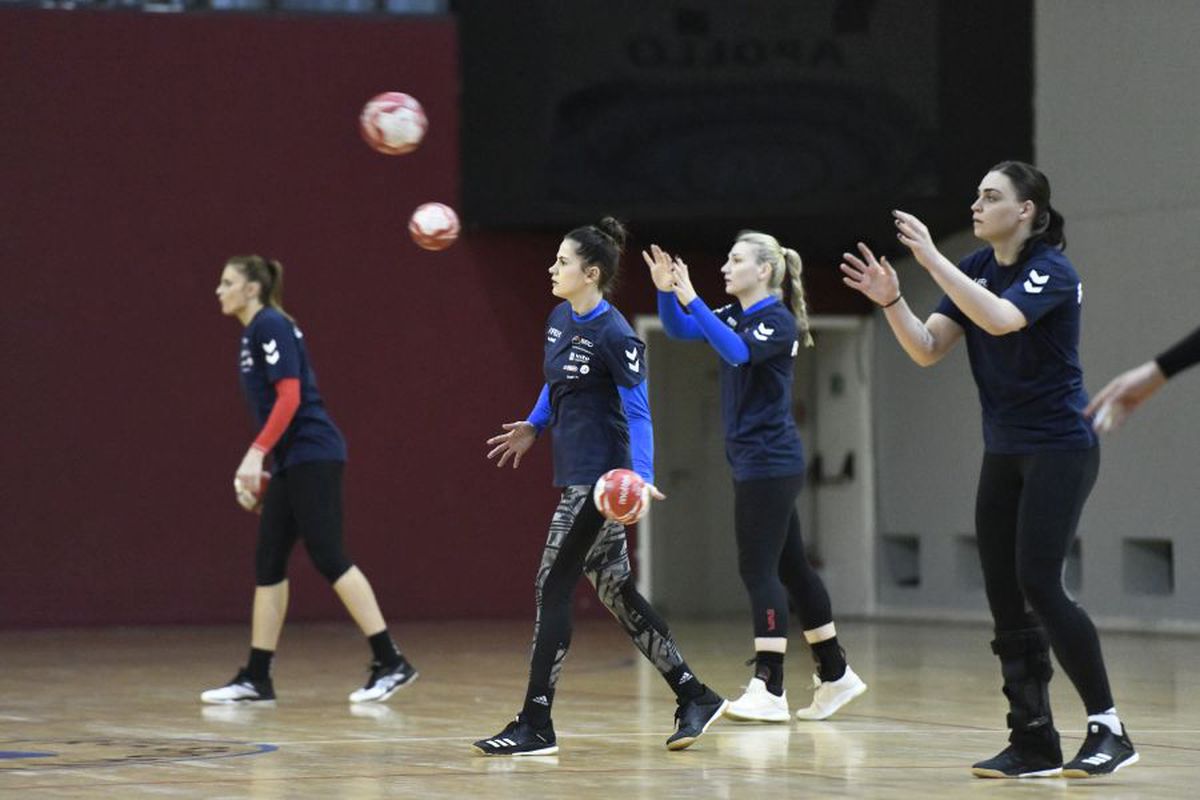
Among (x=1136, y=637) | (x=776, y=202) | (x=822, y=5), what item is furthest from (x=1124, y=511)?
(x=822, y=5)

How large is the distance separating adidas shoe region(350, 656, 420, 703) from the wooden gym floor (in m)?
0.13

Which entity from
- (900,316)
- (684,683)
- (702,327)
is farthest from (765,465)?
(900,316)

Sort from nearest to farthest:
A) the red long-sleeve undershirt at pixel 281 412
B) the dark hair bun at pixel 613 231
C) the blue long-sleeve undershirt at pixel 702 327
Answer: the dark hair bun at pixel 613 231 < the blue long-sleeve undershirt at pixel 702 327 < the red long-sleeve undershirt at pixel 281 412

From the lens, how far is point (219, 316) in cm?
1342

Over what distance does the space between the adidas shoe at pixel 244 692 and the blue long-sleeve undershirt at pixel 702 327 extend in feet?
8.58

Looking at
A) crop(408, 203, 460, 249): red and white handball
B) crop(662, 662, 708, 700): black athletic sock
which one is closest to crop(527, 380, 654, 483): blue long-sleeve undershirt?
crop(662, 662, 708, 700): black athletic sock

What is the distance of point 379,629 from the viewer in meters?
8.36

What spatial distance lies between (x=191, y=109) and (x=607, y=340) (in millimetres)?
7900

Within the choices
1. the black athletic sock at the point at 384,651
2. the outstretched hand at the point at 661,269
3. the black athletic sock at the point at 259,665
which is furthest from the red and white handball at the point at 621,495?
the black athletic sock at the point at 259,665

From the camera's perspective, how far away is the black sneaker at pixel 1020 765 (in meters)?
5.64

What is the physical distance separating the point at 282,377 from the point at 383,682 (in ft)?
4.64

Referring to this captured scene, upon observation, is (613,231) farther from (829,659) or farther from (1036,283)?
(829,659)

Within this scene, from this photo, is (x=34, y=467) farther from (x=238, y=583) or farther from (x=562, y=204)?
(x=562, y=204)

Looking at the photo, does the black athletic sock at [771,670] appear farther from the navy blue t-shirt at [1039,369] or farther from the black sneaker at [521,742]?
the navy blue t-shirt at [1039,369]
